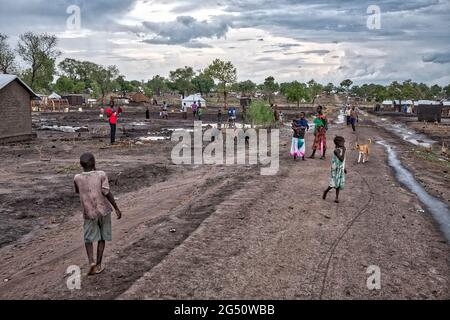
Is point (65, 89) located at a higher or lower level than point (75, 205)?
higher

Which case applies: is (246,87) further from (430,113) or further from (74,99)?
(430,113)

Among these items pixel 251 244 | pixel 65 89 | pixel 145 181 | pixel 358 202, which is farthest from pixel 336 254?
pixel 65 89

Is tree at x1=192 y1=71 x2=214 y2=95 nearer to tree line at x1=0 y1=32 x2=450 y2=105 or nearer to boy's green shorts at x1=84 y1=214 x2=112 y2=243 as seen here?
tree line at x1=0 y1=32 x2=450 y2=105

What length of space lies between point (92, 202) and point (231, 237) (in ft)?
8.61

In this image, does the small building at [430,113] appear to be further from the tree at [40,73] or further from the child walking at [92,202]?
the tree at [40,73]

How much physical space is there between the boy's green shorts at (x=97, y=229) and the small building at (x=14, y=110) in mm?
19360

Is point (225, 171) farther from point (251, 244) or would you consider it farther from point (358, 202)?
point (251, 244)

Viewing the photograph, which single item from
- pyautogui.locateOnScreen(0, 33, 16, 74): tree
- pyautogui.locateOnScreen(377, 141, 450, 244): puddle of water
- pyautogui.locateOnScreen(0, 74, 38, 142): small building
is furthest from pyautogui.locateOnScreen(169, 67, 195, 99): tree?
pyautogui.locateOnScreen(377, 141, 450, 244): puddle of water

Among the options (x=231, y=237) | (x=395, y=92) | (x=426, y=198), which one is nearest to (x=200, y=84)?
(x=395, y=92)

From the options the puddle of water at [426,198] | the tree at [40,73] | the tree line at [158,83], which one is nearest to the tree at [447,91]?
the tree line at [158,83]

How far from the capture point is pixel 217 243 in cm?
722

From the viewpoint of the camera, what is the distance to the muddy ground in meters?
5.73

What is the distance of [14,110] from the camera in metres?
24.1
